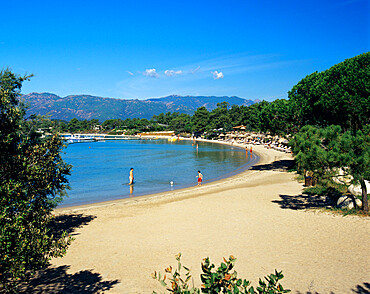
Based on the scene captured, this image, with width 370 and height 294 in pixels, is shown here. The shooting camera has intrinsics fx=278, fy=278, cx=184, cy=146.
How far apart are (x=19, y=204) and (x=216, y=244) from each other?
778 centimetres

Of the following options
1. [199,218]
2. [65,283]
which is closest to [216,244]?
[199,218]

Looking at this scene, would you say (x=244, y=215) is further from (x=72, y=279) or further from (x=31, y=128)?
(x=31, y=128)

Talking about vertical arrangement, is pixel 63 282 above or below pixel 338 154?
below

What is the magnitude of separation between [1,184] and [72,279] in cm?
447

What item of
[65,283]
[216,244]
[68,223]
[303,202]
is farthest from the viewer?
[303,202]

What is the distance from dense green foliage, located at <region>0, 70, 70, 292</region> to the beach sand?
2886mm

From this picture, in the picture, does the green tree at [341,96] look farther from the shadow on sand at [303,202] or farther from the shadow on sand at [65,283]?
the shadow on sand at [65,283]

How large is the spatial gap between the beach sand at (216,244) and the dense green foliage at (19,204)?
2886 millimetres

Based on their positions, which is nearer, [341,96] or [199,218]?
[199,218]

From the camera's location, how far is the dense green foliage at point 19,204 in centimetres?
535

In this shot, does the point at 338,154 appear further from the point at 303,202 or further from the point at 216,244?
the point at 216,244

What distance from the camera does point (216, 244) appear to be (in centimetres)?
1146

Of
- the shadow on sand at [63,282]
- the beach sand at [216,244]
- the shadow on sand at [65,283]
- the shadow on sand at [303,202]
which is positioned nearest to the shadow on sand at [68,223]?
the beach sand at [216,244]

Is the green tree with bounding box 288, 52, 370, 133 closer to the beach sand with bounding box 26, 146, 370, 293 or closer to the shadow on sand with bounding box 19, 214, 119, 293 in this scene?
the beach sand with bounding box 26, 146, 370, 293
